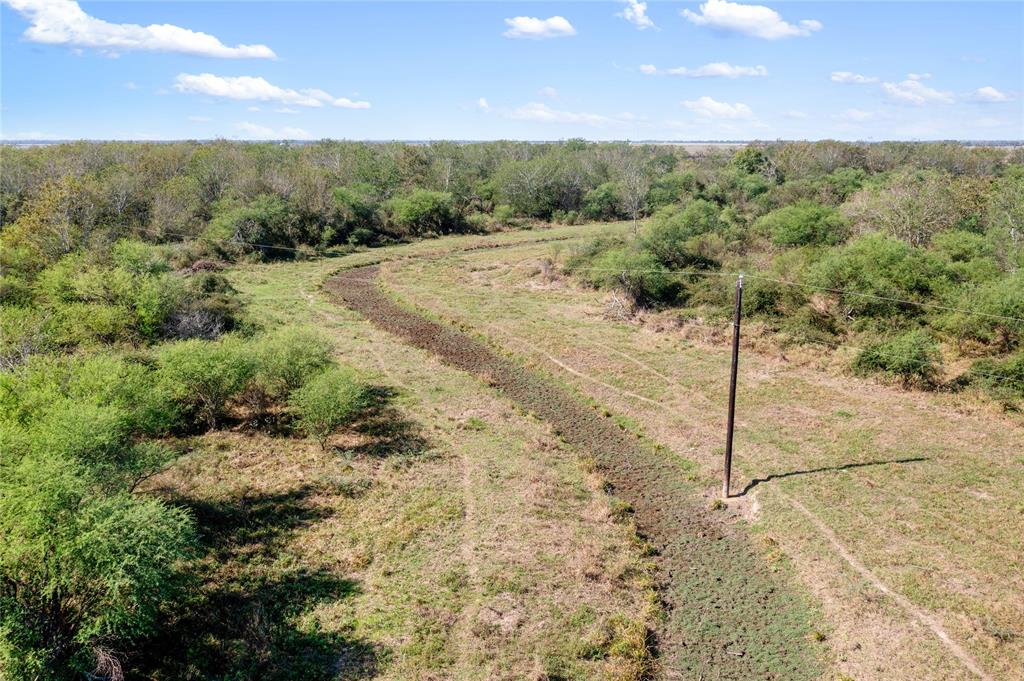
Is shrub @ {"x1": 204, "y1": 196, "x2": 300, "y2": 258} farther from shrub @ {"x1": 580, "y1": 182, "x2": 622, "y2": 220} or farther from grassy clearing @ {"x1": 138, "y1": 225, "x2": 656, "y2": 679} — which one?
shrub @ {"x1": 580, "y1": 182, "x2": 622, "y2": 220}

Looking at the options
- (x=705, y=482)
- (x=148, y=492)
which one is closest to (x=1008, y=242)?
(x=705, y=482)

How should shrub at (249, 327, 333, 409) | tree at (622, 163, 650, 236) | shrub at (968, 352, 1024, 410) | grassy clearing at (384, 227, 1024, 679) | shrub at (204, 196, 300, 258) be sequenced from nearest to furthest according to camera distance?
grassy clearing at (384, 227, 1024, 679) → shrub at (249, 327, 333, 409) → shrub at (968, 352, 1024, 410) → shrub at (204, 196, 300, 258) → tree at (622, 163, 650, 236)

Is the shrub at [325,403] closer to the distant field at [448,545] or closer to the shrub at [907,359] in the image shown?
the distant field at [448,545]

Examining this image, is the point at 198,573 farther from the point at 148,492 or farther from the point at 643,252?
the point at 643,252

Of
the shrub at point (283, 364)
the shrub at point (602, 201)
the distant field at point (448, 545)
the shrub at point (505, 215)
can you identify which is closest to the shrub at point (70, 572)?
the distant field at point (448, 545)

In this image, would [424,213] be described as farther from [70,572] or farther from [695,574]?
[70,572]

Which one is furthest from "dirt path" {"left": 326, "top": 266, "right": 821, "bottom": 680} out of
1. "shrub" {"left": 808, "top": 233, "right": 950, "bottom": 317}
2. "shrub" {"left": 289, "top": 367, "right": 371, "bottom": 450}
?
"shrub" {"left": 808, "top": 233, "right": 950, "bottom": 317}

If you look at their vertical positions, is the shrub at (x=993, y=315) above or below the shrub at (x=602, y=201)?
below
